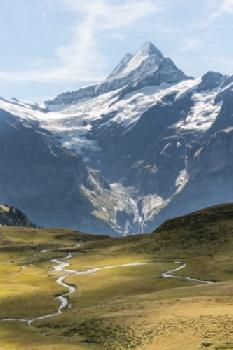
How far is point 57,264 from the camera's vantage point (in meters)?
165

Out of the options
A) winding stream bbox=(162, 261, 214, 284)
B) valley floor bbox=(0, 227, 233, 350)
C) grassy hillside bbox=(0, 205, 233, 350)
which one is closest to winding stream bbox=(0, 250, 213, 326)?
winding stream bbox=(162, 261, 214, 284)

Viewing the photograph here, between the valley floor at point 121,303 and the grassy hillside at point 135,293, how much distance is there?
0.39 feet

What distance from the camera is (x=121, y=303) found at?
9069 centimetres

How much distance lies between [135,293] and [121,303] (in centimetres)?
1803

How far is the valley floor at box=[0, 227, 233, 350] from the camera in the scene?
64.2 meters

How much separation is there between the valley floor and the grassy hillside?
12 cm

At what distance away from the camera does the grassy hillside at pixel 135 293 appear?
2564 inches

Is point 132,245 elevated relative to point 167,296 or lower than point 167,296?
elevated

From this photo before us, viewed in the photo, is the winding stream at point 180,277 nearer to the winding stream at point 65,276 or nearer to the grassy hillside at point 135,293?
the winding stream at point 65,276

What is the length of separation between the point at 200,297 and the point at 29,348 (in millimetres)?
30374

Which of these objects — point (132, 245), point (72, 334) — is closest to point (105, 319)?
point (72, 334)

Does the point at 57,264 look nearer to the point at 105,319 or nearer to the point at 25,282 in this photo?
the point at 25,282

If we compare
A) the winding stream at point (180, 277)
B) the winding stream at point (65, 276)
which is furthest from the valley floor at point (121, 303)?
the winding stream at point (180, 277)

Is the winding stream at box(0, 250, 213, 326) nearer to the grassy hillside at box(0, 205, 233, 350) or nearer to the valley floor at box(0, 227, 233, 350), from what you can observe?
the valley floor at box(0, 227, 233, 350)
